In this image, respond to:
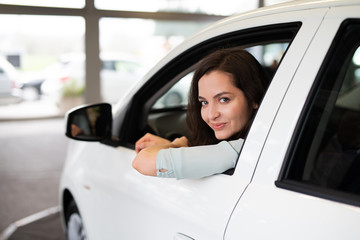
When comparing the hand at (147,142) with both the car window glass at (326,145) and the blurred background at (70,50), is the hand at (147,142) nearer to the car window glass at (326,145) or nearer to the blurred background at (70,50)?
the car window glass at (326,145)

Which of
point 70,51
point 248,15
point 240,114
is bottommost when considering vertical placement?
point 240,114

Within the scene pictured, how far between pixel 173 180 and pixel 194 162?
0.23 metres

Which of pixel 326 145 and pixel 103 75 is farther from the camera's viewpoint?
pixel 103 75

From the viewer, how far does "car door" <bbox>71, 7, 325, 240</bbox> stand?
1.28m

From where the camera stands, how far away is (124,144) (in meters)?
2.02

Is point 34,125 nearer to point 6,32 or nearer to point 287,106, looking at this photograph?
point 6,32

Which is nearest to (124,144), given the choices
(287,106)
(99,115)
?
(99,115)

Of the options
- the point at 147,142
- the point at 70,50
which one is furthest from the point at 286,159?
the point at 70,50

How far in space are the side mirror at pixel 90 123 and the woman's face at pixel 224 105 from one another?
0.68 meters

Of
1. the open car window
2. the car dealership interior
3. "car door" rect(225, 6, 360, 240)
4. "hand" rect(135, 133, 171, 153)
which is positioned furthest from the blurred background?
"car door" rect(225, 6, 360, 240)

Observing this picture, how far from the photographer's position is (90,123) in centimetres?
212

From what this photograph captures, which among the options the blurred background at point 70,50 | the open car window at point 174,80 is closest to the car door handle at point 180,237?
the open car window at point 174,80

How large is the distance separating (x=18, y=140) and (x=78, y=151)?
21.1 feet

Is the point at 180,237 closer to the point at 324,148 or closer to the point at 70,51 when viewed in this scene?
the point at 324,148
